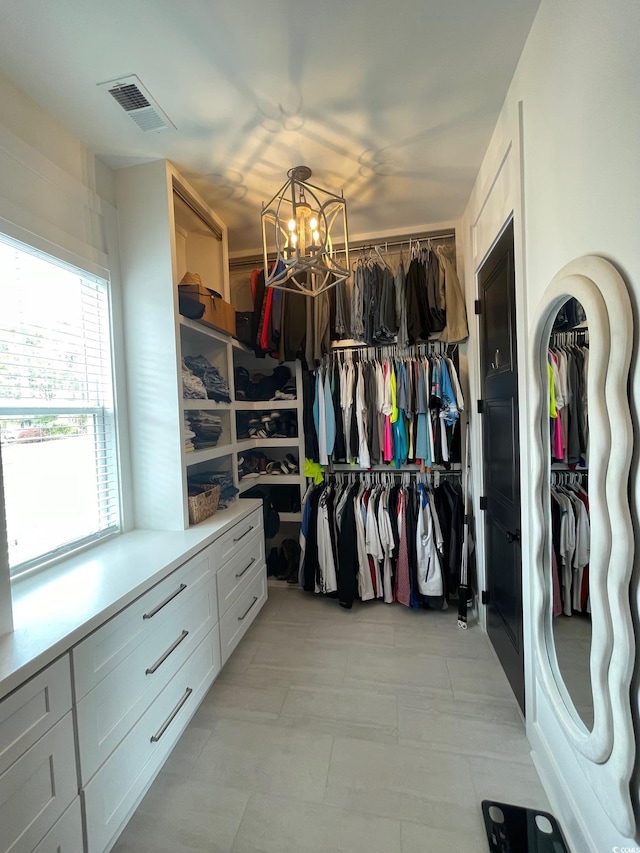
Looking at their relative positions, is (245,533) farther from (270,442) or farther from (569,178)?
(569,178)

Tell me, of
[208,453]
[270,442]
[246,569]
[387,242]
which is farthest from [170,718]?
[387,242]

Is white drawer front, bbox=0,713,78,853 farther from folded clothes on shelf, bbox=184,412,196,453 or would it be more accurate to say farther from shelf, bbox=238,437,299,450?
shelf, bbox=238,437,299,450

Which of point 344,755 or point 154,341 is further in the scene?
point 154,341

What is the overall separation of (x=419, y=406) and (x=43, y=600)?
2179 mm

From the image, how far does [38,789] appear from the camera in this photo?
0.87m

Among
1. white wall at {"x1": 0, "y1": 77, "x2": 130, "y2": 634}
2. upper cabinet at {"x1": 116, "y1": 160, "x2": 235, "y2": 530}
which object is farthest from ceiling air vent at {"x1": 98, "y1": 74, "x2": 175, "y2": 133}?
white wall at {"x1": 0, "y1": 77, "x2": 130, "y2": 634}

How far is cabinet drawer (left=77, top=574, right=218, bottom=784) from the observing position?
1.03m

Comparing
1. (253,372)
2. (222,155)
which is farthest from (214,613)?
(222,155)

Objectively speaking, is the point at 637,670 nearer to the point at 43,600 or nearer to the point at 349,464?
the point at 43,600

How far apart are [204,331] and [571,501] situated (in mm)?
2056

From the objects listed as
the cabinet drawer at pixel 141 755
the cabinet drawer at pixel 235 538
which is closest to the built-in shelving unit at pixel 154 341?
the cabinet drawer at pixel 235 538

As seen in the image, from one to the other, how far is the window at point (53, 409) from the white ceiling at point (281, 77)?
705mm

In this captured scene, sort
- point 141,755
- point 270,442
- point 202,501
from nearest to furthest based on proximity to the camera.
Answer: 1. point 141,755
2. point 202,501
3. point 270,442

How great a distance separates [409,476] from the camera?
2695 mm
